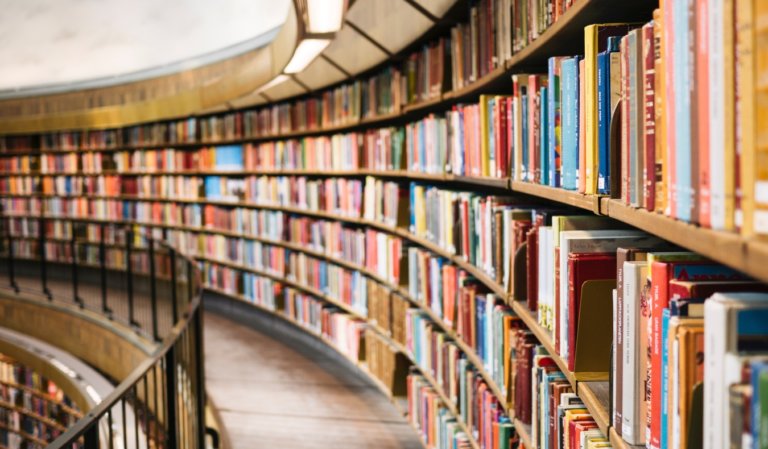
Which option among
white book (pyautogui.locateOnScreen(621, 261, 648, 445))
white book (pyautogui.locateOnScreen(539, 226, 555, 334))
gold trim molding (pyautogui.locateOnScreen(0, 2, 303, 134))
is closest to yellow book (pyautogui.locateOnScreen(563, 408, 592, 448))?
white book (pyautogui.locateOnScreen(539, 226, 555, 334))

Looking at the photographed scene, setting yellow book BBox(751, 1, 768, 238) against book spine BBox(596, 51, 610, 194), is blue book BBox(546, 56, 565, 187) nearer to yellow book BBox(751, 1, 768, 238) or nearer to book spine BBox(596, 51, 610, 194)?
book spine BBox(596, 51, 610, 194)

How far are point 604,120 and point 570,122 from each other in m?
0.23

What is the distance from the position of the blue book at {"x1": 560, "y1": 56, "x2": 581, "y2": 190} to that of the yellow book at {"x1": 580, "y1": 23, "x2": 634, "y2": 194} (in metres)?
0.11

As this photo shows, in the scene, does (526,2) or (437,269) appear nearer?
(526,2)

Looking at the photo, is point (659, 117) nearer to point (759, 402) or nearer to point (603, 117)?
point (603, 117)

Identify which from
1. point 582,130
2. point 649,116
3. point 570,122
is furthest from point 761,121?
point 570,122

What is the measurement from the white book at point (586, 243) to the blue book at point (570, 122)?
0.12 meters

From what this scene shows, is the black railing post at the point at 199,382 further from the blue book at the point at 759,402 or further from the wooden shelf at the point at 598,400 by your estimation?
the blue book at the point at 759,402

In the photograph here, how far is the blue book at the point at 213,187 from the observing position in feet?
26.3

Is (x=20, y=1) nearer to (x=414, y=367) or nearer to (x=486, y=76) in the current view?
(x=414, y=367)

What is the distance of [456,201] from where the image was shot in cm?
320

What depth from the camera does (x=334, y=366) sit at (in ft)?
20.2

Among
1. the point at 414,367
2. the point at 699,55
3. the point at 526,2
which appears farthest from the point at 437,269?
the point at 699,55

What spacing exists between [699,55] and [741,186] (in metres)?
0.20
